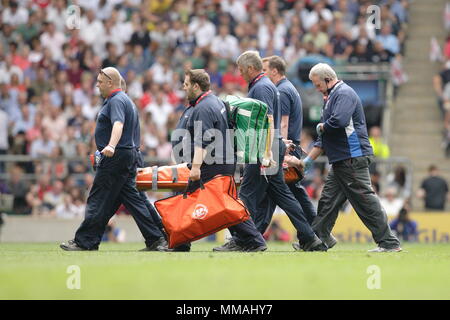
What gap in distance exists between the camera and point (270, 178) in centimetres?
1346

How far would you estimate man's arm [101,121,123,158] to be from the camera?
1299 centimetres

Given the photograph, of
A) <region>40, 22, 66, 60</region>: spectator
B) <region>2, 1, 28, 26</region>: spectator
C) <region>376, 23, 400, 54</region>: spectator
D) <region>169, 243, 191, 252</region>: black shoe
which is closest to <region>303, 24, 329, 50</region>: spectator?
<region>376, 23, 400, 54</region>: spectator

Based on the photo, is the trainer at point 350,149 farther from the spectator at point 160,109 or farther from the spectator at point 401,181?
the spectator at point 160,109

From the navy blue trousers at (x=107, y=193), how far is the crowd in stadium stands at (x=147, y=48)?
900 cm

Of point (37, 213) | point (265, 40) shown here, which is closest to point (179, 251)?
point (37, 213)

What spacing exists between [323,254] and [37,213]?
9.90m

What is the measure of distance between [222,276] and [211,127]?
2928 mm

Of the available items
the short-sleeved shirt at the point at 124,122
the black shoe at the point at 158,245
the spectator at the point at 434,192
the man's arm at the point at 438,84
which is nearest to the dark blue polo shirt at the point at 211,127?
the short-sleeved shirt at the point at 124,122

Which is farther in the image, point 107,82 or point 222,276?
point 107,82

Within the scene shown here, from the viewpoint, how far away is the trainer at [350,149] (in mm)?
13266

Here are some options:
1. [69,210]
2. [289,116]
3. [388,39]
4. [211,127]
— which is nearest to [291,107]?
[289,116]

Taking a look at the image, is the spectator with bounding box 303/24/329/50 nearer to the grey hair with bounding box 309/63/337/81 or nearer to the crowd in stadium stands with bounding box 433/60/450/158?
the crowd in stadium stands with bounding box 433/60/450/158

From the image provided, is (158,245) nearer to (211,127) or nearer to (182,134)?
(182,134)
